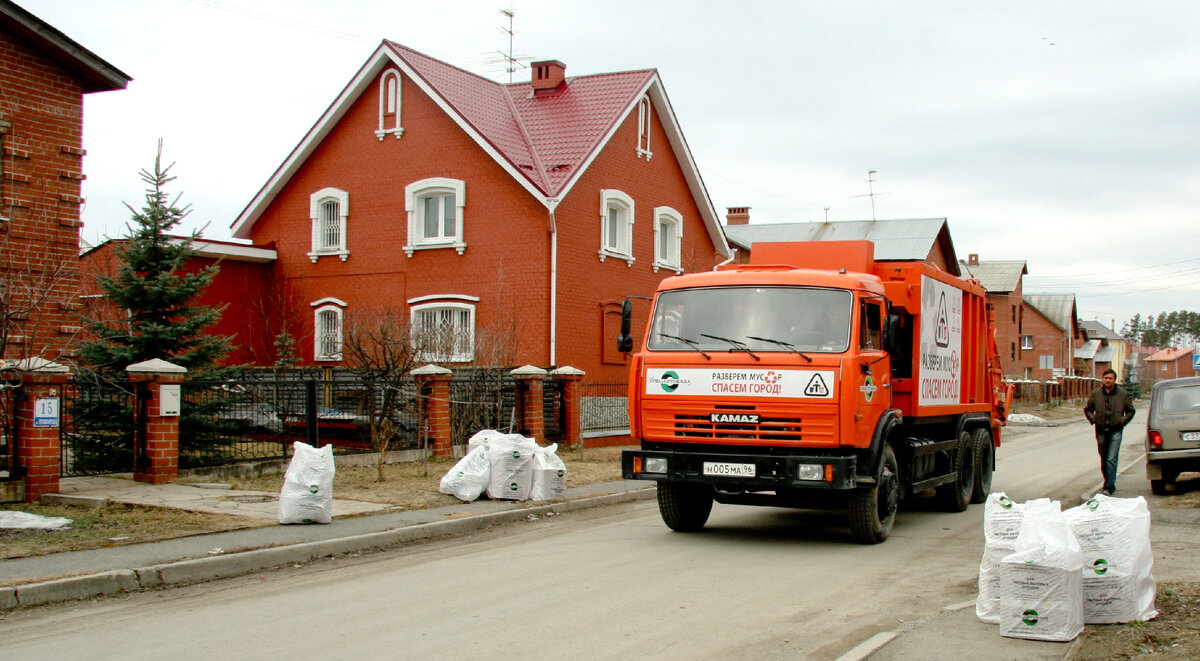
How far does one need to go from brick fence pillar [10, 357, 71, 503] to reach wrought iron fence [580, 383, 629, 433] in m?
12.3

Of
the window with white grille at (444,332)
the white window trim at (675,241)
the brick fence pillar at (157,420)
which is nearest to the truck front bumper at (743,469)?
the brick fence pillar at (157,420)

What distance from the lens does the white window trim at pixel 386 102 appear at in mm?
27266

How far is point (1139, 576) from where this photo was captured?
262 inches

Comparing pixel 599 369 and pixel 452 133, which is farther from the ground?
pixel 452 133

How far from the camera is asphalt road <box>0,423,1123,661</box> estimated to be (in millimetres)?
6477

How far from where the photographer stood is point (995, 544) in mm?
6656

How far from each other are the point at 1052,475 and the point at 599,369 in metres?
11.7

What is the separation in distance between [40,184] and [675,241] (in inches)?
728

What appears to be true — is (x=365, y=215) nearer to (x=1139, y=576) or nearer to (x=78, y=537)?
(x=78, y=537)

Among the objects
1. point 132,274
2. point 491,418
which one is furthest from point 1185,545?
point 132,274

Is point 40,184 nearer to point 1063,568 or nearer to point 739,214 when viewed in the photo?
point 1063,568

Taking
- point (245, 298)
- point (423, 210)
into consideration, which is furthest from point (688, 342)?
point (245, 298)

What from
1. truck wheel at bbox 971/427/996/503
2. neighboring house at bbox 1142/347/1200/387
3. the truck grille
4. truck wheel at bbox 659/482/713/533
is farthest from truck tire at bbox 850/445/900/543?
neighboring house at bbox 1142/347/1200/387

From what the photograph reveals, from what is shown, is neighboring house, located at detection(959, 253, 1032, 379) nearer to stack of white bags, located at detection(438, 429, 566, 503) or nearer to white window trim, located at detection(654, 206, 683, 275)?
white window trim, located at detection(654, 206, 683, 275)
